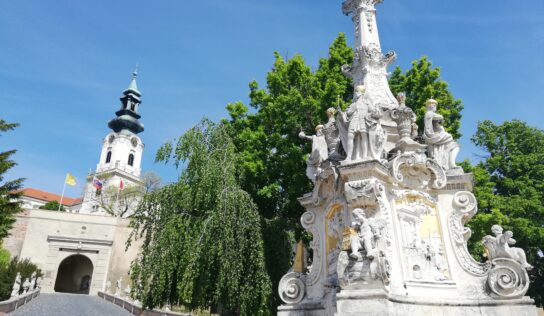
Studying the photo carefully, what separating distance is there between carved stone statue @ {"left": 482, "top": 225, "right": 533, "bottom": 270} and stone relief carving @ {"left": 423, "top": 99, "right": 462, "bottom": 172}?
1.43 m

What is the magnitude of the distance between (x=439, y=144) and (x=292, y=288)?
3768mm

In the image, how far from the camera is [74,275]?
136ft

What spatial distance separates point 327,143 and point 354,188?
1.98 metres

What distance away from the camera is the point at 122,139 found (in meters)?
63.6

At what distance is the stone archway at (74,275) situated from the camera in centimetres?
4031

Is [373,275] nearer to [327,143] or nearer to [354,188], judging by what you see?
[354,188]

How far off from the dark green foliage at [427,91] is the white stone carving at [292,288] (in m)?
8.00

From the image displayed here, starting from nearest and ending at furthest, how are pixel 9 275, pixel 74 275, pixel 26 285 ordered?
pixel 9 275 < pixel 26 285 < pixel 74 275

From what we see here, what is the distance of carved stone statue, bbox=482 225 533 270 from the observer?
5.92 meters

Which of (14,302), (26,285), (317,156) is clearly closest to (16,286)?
(26,285)

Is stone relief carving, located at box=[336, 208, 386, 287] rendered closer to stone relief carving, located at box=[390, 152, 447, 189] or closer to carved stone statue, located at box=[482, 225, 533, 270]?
stone relief carving, located at box=[390, 152, 447, 189]

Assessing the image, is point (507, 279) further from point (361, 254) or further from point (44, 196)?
point (44, 196)

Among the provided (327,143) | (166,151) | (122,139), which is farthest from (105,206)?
(327,143)

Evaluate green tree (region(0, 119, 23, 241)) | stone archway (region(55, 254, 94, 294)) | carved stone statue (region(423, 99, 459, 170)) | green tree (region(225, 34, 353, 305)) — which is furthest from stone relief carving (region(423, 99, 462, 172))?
stone archway (region(55, 254, 94, 294))
